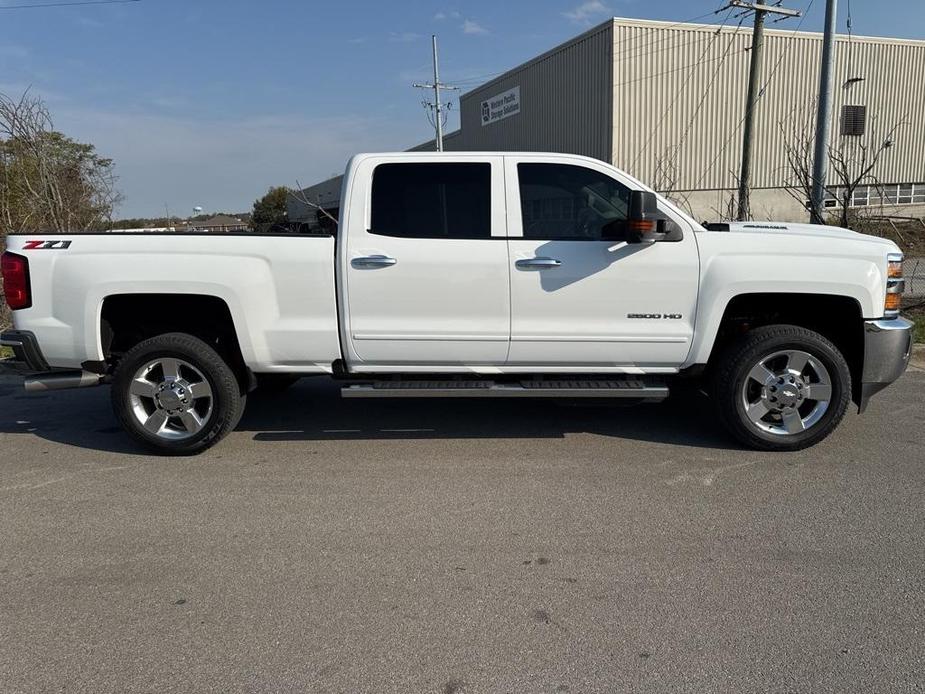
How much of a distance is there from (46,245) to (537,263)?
3319mm

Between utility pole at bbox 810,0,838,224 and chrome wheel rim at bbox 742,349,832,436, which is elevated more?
utility pole at bbox 810,0,838,224

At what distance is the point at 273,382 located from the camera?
5.80 meters

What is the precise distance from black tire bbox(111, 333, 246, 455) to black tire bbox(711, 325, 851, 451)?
343 centimetres

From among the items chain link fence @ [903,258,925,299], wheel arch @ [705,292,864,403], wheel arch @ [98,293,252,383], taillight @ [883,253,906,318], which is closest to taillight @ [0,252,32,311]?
wheel arch @ [98,293,252,383]

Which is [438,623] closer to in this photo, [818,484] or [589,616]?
[589,616]

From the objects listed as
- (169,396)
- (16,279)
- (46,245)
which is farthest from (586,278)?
(16,279)

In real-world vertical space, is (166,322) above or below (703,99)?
below

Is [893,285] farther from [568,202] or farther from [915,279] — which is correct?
[915,279]

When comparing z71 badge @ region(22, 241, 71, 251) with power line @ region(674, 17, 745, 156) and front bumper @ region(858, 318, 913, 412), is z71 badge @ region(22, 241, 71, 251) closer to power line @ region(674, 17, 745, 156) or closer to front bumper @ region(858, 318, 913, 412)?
front bumper @ region(858, 318, 913, 412)

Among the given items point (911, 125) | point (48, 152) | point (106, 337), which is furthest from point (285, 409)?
point (911, 125)

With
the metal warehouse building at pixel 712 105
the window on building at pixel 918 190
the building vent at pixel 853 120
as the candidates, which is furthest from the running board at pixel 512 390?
the window on building at pixel 918 190

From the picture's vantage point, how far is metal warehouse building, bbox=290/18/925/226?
2691 centimetres

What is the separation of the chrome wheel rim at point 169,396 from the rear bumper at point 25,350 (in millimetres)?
669

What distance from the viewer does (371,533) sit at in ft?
12.0
